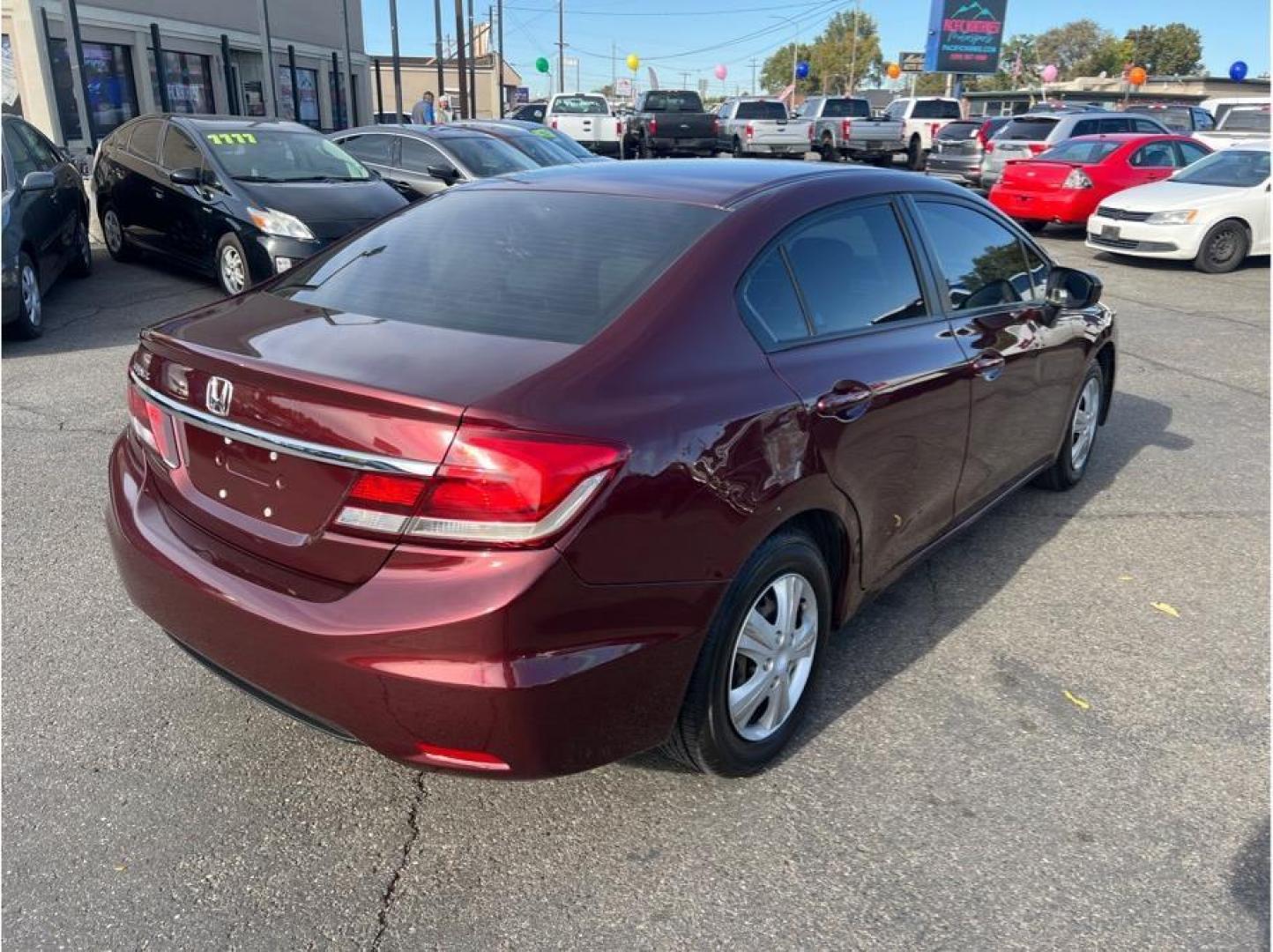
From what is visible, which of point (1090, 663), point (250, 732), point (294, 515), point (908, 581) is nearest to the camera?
point (294, 515)

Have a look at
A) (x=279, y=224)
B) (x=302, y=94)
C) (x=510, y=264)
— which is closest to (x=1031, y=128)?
(x=279, y=224)

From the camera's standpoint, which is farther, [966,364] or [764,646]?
[966,364]

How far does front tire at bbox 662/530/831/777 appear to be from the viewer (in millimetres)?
2586

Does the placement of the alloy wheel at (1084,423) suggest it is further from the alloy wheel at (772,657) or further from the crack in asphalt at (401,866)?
the crack in asphalt at (401,866)

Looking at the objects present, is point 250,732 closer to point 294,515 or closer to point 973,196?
point 294,515

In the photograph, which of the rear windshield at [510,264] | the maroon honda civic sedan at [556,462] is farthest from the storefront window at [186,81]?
the maroon honda civic sedan at [556,462]

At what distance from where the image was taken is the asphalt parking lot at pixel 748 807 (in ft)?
7.76

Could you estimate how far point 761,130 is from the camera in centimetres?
2703

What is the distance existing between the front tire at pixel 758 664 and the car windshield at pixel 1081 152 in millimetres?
14265

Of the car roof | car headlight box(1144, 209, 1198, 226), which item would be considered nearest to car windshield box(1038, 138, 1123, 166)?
car headlight box(1144, 209, 1198, 226)

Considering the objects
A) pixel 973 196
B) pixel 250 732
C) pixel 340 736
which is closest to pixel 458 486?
pixel 340 736

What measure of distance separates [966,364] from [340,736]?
2.46m

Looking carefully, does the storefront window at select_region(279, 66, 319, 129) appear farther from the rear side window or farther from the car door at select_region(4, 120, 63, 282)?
the car door at select_region(4, 120, 63, 282)

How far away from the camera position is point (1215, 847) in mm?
2668
